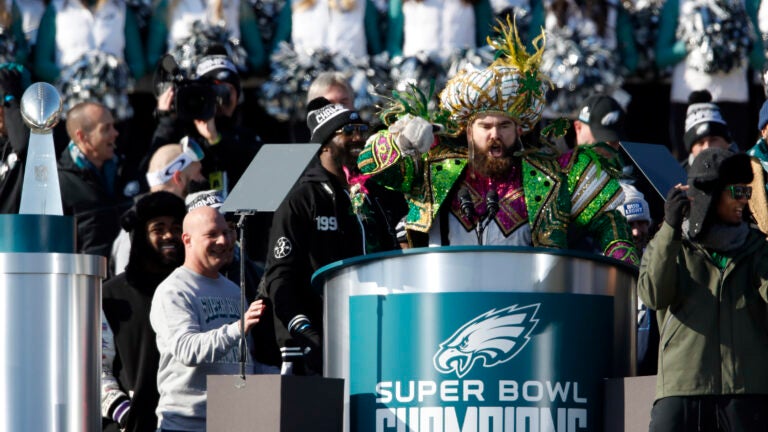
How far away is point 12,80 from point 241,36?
2870 mm

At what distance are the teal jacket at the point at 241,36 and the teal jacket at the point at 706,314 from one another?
634cm

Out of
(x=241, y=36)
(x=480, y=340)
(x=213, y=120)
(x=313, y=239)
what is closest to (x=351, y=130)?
(x=313, y=239)

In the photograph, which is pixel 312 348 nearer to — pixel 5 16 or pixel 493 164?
pixel 493 164

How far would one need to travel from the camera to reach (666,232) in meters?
7.02

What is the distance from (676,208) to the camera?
702 centimetres

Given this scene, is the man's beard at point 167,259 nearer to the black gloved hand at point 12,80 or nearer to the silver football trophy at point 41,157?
the silver football trophy at point 41,157

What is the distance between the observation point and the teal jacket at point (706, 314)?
7.01 m

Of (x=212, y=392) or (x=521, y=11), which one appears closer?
(x=212, y=392)

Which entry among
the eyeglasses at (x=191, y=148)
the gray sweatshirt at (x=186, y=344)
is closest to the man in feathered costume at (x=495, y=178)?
the gray sweatshirt at (x=186, y=344)

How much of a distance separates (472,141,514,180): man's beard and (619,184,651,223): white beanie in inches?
58.0

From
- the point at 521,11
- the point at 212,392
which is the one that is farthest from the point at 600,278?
the point at 521,11

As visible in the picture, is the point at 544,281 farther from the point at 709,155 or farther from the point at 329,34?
the point at 329,34

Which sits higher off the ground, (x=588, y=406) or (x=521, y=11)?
(x=521, y=11)

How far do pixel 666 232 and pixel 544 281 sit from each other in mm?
503
